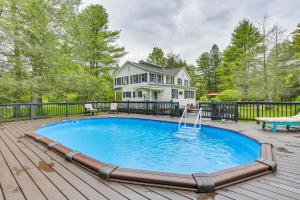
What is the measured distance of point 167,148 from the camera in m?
4.91

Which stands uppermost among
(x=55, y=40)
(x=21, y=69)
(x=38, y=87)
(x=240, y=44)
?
(x=240, y=44)

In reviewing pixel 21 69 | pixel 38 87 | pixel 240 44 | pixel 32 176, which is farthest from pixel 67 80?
pixel 240 44

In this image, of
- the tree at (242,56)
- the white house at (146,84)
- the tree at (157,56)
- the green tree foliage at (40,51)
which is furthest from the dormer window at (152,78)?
the tree at (157,56)

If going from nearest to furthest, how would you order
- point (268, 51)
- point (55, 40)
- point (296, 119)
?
point (296, 119) → point (55, 40) → point (268, 51)

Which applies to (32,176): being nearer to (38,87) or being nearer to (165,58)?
(38,87)

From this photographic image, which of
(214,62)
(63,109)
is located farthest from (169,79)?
(214,62)

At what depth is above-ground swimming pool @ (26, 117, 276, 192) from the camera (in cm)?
212

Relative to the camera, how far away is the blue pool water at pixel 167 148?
3.82 metres

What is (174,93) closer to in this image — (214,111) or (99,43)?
(99,43)

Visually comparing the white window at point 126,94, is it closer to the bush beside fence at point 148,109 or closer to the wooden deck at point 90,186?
the bush beside fence at point 148,109

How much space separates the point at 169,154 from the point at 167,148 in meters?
0.52

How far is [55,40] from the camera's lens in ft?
37.2

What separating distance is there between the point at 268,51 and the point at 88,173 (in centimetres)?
1806

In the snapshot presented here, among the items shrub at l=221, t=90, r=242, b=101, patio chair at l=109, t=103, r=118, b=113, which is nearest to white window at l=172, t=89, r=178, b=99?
shrub at l=221, t=90, r=242, b=101
